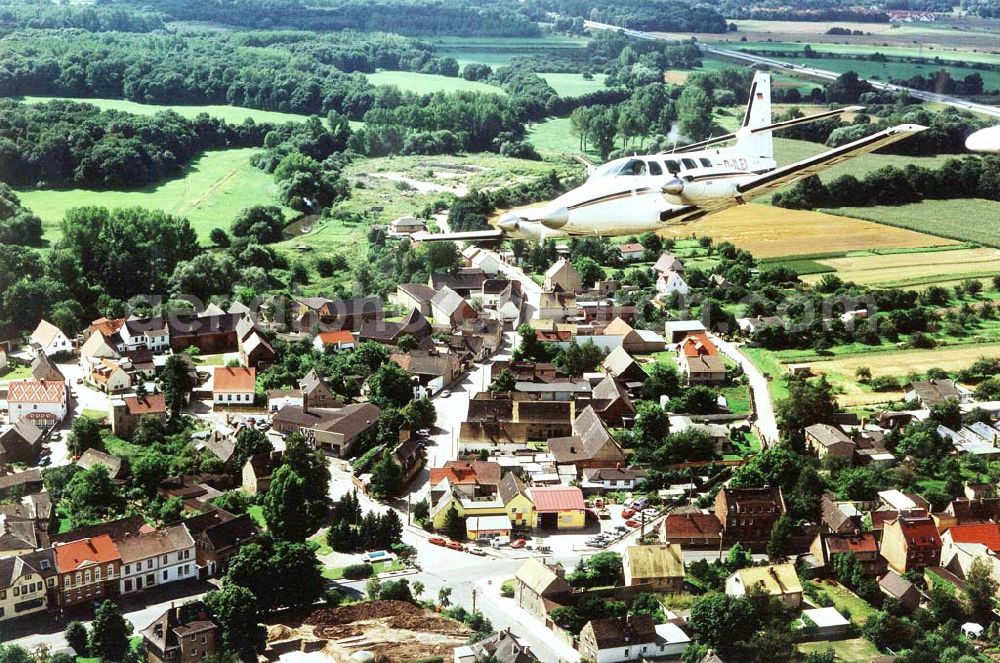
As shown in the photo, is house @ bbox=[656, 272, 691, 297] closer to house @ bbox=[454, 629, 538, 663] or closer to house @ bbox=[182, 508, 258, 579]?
house @ bbox=[182, 508, 258, 579]

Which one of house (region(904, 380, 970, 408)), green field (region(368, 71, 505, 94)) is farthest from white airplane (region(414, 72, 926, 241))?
green field (region(368, 71, 505, 94))

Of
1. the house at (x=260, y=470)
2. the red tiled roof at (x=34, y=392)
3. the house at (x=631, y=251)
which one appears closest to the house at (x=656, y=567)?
the house at (x=260, y=470)

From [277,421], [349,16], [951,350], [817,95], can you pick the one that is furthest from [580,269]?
[349,16]

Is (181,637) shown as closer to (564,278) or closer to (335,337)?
(335,337)

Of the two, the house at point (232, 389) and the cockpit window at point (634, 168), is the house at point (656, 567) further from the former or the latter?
the house at point (232, 389)

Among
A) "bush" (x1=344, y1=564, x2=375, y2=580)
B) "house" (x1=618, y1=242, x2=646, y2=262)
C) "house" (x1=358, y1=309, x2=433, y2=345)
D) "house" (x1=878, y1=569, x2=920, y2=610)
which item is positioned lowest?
"bush" (x1=344, y1=564, x2=375, y2=580)

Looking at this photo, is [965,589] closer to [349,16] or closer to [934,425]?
[934,425]
